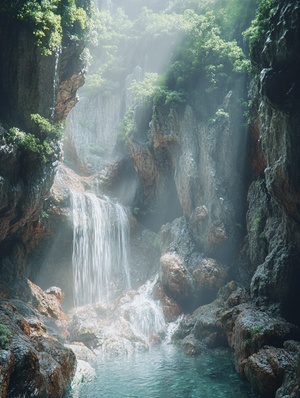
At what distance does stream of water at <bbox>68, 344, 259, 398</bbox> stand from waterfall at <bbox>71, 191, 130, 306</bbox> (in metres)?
8.83

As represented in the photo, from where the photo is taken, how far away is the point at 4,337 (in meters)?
8.06

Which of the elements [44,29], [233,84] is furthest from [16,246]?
[233,84]

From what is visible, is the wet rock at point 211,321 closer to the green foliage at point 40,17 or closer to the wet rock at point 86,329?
the wet rock at point 86,329

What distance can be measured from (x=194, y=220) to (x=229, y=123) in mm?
7259

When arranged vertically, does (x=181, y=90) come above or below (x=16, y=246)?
above

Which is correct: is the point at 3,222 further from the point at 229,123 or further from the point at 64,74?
the point at 229,123

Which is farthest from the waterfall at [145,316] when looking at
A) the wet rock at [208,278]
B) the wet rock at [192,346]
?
the wet rock at [192,346]

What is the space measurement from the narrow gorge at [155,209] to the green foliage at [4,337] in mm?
88

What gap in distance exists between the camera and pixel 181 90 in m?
26.5

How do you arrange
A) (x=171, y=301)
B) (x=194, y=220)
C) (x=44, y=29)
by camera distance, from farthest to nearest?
(x=194, y=220) → (x=171, y=301) → (x=44, y=29)

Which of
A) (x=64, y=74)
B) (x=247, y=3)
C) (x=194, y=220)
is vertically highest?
(x=247, y=3)

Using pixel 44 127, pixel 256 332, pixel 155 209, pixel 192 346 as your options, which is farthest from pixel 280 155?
pixel 155 209

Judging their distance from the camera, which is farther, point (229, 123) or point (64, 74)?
point (229, 123)

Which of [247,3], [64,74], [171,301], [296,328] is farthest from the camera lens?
[247,3]
